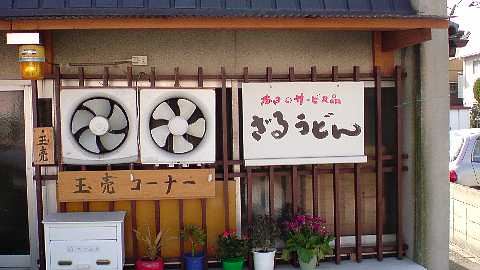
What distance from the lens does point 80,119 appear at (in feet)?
23.5

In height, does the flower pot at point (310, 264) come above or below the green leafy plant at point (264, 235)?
below

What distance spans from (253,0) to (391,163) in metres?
3.04

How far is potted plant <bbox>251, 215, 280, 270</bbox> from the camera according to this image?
7043mm

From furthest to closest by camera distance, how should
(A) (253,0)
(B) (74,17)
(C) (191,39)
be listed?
(C) (191,39) < (A) (253,0) < (B) (74,17)

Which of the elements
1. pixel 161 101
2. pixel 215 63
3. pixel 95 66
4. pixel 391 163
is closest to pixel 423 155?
pixel 391 163

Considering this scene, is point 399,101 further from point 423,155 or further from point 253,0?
point 253,0

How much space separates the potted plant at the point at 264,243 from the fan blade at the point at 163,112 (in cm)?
185

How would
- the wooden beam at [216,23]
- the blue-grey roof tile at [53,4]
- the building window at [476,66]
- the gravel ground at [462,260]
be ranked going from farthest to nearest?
the building window at [476,66], the gravel ground at [462,260], the blue-grey roof tile at [53,4], the wooden beam at [216,23]

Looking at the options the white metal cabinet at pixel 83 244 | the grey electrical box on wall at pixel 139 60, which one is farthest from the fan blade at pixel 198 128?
the white metal cabinet at pixel 83 244

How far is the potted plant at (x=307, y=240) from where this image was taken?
705cm

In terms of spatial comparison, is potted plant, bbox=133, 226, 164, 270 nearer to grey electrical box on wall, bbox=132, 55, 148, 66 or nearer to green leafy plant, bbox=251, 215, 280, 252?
green leafy plant, bbox=251, 215, 280, 252

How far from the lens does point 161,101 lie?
720cm

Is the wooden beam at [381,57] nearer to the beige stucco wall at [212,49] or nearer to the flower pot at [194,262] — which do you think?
the beige stucco wall at [212,49]

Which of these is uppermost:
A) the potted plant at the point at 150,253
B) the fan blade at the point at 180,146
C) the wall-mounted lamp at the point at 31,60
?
the wall-mounted lamp at the point at 31,60
